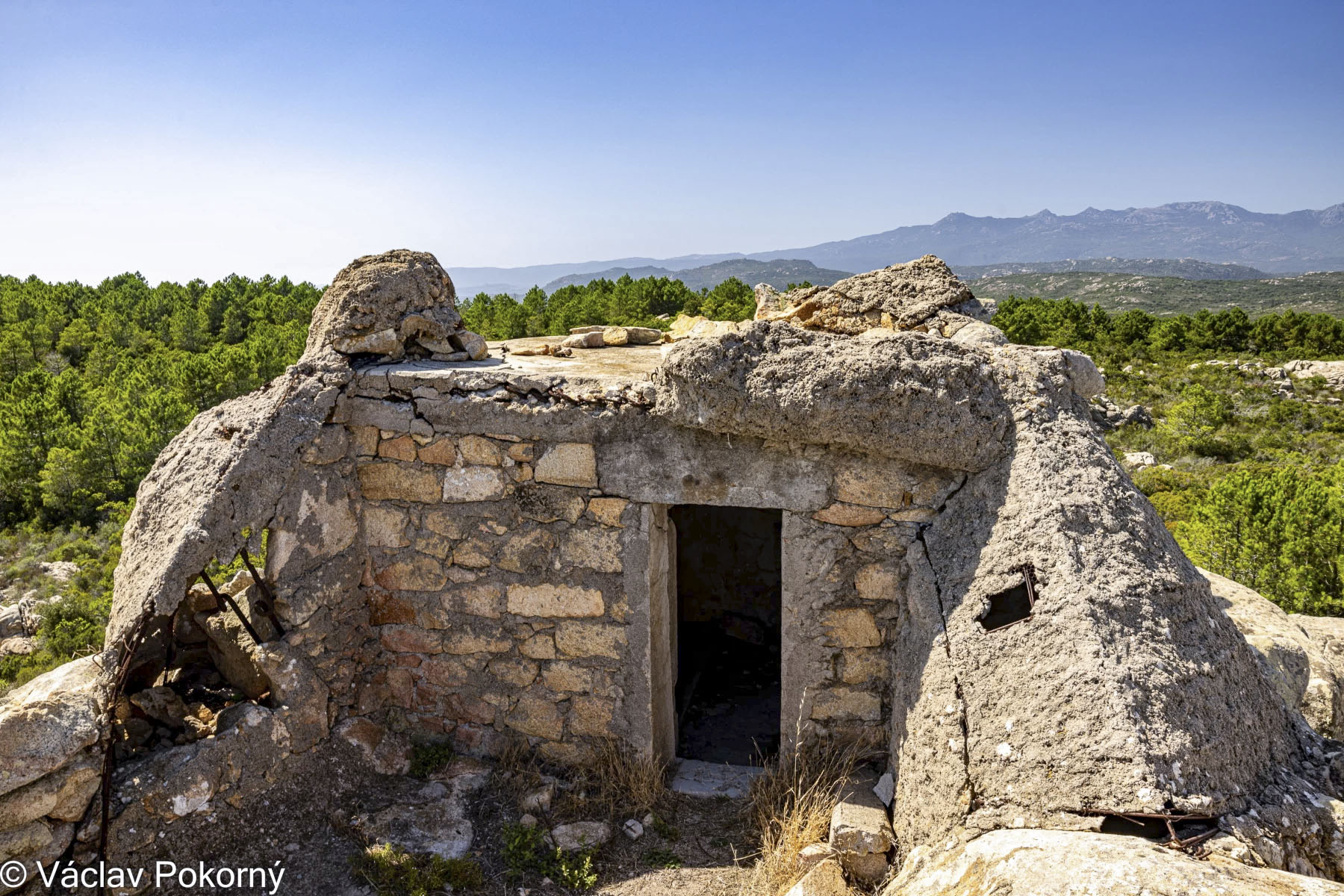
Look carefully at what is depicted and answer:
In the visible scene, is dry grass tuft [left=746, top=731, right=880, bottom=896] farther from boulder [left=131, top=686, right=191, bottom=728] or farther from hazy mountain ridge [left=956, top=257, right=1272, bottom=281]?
hazy mountain ridge [left=956, top=257, right=1272, bottom=281]

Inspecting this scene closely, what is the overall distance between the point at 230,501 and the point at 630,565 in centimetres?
186

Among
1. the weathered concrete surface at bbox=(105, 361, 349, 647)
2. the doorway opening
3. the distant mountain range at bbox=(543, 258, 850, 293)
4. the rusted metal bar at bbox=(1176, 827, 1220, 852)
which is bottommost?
the doorway opening

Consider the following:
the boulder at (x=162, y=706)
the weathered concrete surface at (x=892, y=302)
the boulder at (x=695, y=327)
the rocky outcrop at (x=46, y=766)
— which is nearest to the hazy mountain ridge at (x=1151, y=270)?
the boulder at (x=695, y=327)

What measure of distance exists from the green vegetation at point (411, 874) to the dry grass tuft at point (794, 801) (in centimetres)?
126

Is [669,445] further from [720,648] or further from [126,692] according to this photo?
[720,648]

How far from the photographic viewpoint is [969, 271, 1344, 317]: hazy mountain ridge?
190 feet

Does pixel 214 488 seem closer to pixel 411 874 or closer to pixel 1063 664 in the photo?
pixel 411 874

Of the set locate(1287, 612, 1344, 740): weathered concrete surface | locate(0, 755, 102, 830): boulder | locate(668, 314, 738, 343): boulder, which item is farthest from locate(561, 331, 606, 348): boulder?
locate(1287, 612, 1344, 740): weathered concrete surface

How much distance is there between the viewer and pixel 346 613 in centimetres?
431

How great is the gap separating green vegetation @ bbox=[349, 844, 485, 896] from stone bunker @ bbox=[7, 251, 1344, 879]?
64 centimetres

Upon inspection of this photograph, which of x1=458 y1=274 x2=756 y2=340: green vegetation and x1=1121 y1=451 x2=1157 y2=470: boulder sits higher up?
x1=458 y1=274 x2=756 y2=340: green vegetation

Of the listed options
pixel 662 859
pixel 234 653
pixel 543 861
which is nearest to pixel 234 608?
pixel 234 653

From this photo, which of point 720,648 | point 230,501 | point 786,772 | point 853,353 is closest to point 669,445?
point 853,353

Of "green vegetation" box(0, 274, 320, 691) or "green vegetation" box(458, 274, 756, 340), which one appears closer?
"green vegetation" box(0, 274, 320, 691)
